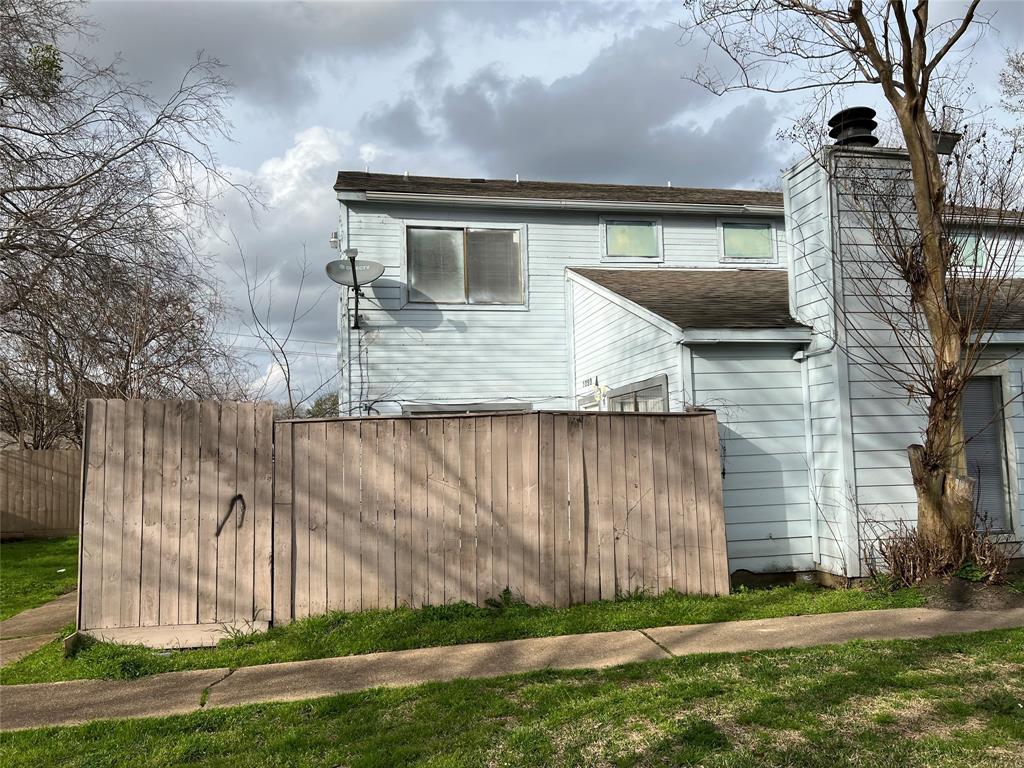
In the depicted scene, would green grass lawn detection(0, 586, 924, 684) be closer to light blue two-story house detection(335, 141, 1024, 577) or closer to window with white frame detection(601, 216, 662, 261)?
light blue two-story house detection(335, 141, 1024, 577)

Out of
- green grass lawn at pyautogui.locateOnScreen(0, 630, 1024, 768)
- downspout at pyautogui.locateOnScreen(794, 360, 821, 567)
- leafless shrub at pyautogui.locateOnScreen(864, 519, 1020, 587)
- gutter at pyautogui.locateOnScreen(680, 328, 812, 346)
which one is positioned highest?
gutter at pyautogui.locateOnScreen(680, 328, 812, 346)

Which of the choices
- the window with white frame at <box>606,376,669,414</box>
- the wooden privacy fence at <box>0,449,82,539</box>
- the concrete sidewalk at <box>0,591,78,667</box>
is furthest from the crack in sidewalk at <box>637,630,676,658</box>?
the wooden privacy fence at <box>0,449,82,539</box>

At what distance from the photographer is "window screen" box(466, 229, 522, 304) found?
486 inches

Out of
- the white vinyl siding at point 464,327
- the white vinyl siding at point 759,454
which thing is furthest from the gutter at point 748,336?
the white vinyl siding at point 464,327

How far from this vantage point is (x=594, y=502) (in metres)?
6.74

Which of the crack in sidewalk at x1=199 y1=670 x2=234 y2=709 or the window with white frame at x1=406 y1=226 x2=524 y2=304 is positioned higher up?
the window with white frame at x1=406 y1=226 x2=524 y2=304

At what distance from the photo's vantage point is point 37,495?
51.1 ft

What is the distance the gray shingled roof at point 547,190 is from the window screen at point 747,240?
0.42 meters

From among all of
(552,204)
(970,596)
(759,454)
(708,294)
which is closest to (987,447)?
(970,596)

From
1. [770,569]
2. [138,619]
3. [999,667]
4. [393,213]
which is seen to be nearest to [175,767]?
[138,619]

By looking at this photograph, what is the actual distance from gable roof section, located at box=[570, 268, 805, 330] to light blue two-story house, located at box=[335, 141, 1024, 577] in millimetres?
55

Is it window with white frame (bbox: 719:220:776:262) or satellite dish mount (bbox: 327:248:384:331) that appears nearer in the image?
satellite dish mount (bbox: 327:248:384:331)

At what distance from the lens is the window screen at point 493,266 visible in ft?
40.5

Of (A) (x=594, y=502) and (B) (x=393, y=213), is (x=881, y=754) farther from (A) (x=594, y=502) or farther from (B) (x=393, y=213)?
(B) (x=393, y=213)
